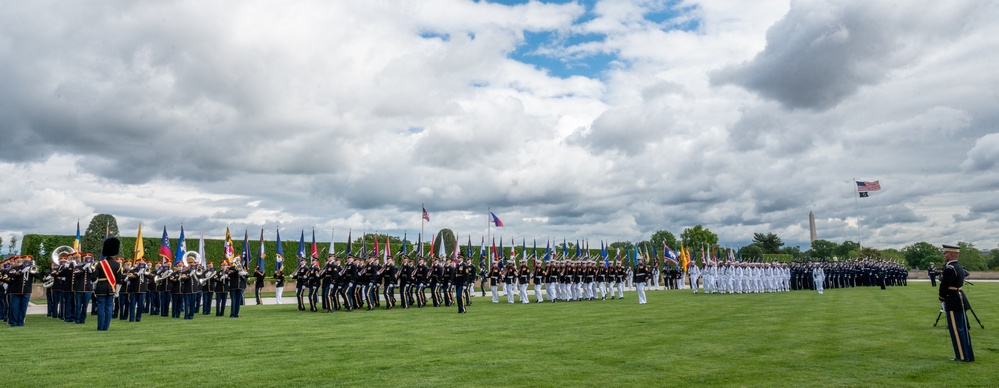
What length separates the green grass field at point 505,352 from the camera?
9148 millimetres

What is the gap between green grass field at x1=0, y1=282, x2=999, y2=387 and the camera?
915 centimetres

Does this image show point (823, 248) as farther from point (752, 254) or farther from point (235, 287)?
point (235, 287)

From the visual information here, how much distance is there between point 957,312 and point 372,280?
18854mm

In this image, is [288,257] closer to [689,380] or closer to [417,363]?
[417,363]

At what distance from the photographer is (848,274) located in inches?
1813

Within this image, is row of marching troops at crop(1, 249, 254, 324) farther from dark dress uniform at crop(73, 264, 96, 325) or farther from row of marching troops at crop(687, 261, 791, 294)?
row of marching troops at crop(687, 261, 791, 294)

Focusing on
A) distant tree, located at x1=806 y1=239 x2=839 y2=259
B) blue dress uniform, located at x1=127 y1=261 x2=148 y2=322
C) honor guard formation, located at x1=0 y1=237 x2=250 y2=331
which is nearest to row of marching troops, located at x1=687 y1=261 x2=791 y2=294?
honor guard formation, located at x1=0 y1=237 x2=250 y2=331

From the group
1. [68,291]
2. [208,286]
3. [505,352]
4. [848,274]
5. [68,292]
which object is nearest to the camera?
[505,352]

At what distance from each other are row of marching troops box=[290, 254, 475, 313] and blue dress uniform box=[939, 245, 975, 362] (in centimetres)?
1498

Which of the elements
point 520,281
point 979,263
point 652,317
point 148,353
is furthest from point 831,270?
point 979,263

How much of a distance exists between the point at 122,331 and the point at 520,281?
657 inches

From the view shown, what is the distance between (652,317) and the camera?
19500 mm

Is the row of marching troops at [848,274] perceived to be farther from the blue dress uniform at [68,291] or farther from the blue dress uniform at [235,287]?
the blue dress uniform at [68,291]

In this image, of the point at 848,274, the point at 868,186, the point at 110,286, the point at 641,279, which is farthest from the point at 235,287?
the point at 868,186
